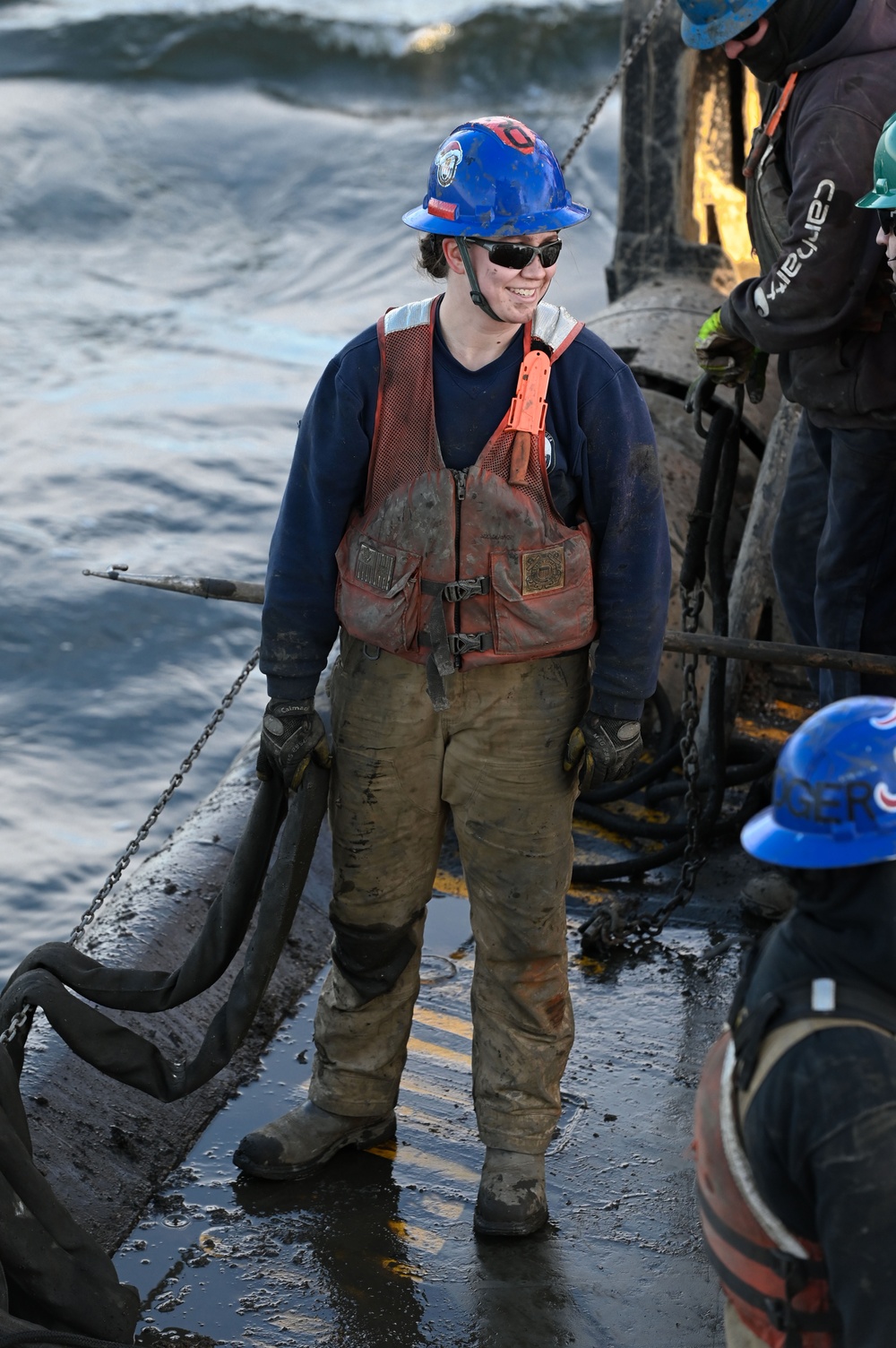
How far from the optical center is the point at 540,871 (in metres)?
3.41

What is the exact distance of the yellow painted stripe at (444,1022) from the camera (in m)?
4.28

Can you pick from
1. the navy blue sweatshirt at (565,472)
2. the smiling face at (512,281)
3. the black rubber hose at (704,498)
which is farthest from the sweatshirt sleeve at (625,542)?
the black rubber hose at (704,498)

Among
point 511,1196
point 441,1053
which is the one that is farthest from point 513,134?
point 441,1053

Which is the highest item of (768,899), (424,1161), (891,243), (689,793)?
(891,243)

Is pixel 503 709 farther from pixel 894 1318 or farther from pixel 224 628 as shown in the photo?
pixel 224 628

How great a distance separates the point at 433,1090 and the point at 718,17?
2.66 metres

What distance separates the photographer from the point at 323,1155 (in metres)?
3.67

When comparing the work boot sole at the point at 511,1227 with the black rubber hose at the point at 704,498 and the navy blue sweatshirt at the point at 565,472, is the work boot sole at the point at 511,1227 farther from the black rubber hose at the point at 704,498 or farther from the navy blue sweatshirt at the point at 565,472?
the black rubber hose at the point at 704,498

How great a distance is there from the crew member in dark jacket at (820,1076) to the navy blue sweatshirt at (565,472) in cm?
115

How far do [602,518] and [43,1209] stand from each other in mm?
1706

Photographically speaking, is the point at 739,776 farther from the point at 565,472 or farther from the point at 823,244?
the point at 565,472

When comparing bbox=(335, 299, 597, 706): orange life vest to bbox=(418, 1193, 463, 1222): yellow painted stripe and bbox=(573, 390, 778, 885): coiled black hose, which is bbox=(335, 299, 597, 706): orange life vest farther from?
bbox=(573, 390, 778, 885): coiled black hose

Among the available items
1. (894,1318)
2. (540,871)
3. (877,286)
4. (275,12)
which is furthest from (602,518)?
(275,12)

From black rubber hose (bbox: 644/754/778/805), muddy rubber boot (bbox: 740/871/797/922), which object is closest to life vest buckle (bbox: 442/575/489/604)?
muddy rubber boot (bbox: 740/871/797/922)
